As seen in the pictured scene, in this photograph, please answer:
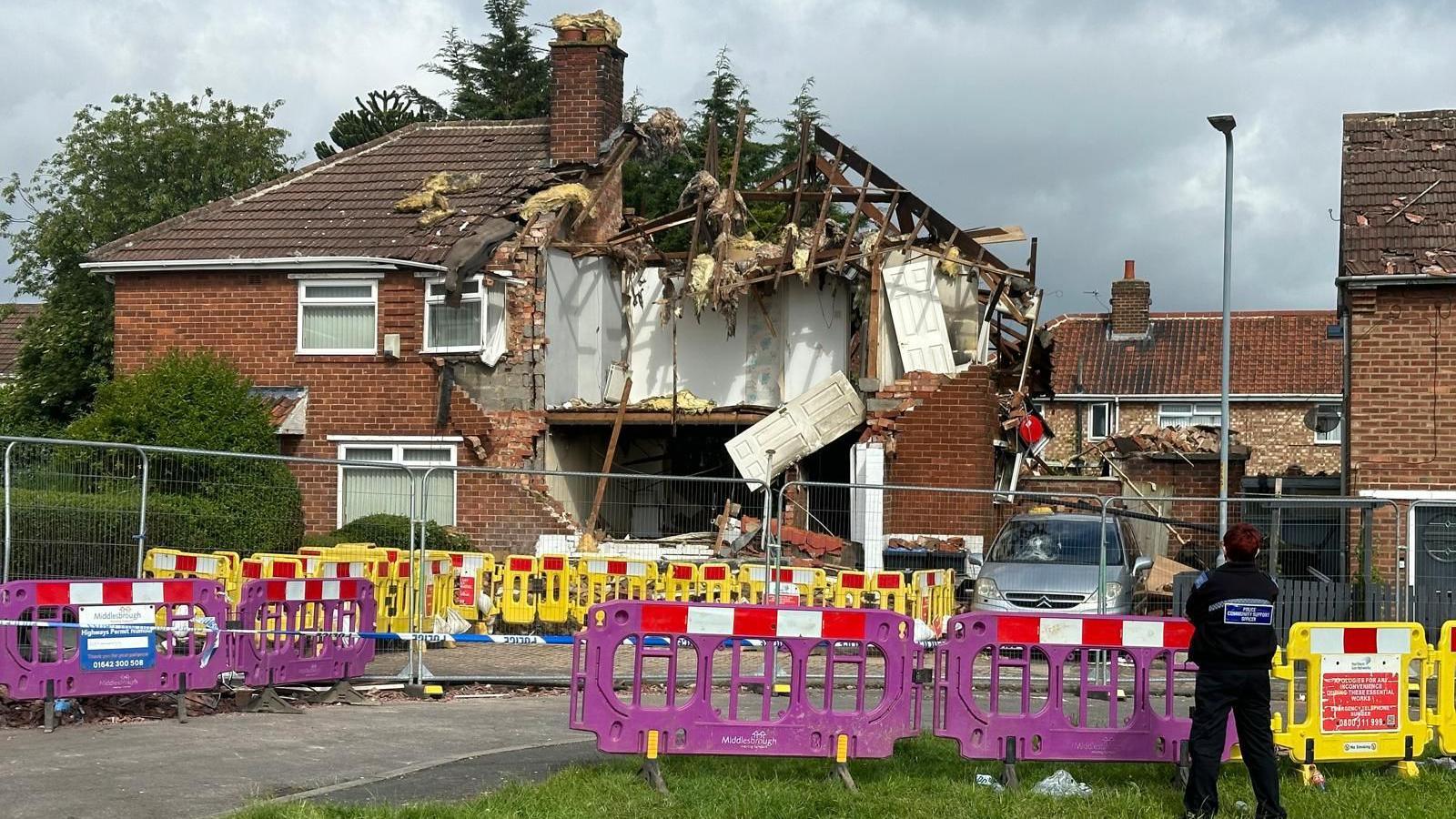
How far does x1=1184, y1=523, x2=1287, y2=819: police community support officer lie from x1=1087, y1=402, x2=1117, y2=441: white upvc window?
42904 millimetres

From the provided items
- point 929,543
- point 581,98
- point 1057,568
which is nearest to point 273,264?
point 581,98

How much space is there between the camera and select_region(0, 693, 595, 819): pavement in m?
9.01

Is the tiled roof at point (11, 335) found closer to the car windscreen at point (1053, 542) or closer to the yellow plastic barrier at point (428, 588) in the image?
the yellow plastic barrier at point (428, 588)

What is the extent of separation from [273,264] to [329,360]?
184cm

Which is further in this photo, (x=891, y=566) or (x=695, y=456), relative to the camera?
(x=695, y=456)

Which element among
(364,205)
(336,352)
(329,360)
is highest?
(364,205)

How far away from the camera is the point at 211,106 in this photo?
40812mm

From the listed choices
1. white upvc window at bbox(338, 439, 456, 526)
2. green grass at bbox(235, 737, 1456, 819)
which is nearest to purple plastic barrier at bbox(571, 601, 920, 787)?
green grass at bbox(235, 737, 1456, 819)

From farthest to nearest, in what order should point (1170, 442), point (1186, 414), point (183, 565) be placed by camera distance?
point (1186, 414), point (1170, 442), point (183, 565)

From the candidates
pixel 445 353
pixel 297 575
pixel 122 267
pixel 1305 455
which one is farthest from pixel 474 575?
pixel 1305 455

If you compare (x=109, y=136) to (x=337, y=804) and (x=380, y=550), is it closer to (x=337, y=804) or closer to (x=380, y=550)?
(x=380, y=550)

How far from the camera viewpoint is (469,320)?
86.2 feet

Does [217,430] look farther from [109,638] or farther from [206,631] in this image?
[109,638]

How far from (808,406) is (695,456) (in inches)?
134
